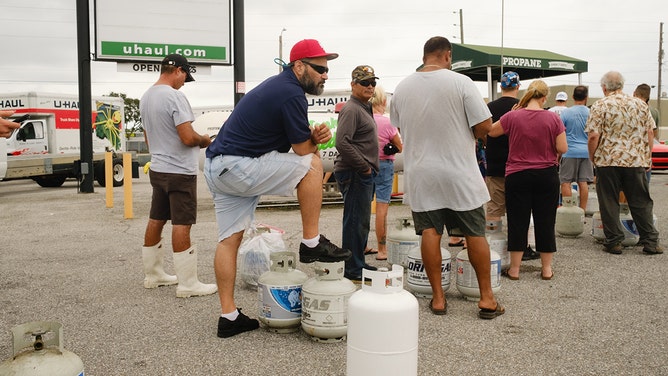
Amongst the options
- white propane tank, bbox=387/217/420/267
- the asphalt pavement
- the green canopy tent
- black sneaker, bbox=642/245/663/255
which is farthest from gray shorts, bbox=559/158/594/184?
the green canopy tent

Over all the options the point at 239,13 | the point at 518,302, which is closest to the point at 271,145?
the point at 518,302

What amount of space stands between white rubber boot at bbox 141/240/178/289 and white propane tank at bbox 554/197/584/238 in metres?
5.16

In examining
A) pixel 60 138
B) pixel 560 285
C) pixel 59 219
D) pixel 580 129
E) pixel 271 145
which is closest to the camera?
pixel 271 145

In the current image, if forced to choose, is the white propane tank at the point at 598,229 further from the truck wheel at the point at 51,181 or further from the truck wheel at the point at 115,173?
the truck wheel at the point at 51,181

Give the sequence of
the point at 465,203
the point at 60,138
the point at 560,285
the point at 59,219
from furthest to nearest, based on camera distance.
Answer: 1. the point at 60,138
2. the point at 59,219
3. the point at 560,285
4. the point at 465,203

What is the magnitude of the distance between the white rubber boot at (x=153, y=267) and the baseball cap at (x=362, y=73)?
232cm

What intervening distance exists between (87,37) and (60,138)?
595 cm

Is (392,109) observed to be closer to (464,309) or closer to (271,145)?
(271,145)

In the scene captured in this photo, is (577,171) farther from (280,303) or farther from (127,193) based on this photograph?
(127,193)

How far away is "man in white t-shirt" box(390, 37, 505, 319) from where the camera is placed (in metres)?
4.21

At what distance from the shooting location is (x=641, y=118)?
6.67 metres

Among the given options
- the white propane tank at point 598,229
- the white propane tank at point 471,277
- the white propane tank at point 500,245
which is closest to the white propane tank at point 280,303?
the white propane tank at point 471,277

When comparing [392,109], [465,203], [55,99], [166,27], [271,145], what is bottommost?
[465,203]

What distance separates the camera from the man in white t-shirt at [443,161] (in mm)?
4207
